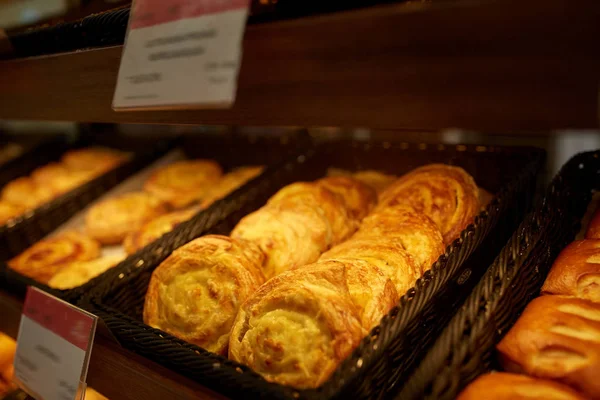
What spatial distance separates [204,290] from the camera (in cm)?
162

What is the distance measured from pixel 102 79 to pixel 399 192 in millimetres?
1215

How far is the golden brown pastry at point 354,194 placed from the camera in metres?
2.23

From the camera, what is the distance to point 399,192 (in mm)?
2033

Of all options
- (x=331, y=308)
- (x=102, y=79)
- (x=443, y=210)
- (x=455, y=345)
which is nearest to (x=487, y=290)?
(x=455, y=345)

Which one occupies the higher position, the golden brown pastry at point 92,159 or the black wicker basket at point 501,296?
the black wicker basket at point 501,296

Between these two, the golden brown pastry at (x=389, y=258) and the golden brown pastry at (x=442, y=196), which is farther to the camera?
the golden brown pastry at (x=442, y=196)

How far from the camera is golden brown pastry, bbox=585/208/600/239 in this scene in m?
1.63

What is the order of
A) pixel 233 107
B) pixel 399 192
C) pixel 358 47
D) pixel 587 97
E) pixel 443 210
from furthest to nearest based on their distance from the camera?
pixel 399 192, pixel 443 210, pixel 233 107, pixel 358 47, pixel 587 97

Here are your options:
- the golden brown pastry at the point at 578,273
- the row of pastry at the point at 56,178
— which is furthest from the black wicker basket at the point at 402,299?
the row of pastry at the point at 56,178

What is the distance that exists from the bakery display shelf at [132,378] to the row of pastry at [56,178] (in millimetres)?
1961

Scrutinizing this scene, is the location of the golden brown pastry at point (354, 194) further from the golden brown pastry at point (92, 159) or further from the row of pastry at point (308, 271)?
the golden brown pastry at point (92, 159)

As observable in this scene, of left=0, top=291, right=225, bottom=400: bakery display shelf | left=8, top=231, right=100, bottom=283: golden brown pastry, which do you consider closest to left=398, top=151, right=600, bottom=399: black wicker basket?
left=0, top=291, right=225, bottom=400: bakery display shelf

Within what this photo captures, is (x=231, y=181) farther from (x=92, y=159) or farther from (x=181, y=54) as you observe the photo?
(x=181, y=54)

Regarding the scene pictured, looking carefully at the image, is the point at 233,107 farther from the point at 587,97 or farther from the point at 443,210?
the point at 443,210
